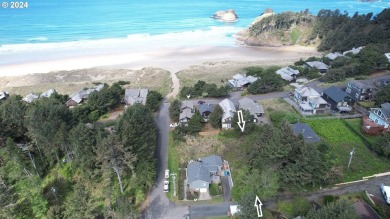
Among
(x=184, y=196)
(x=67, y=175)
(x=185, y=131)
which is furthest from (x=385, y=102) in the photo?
(x=67, y=175)

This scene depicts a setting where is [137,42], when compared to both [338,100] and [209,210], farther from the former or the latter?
[209,210]

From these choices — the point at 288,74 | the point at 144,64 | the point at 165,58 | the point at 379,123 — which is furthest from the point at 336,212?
the point at 165,58

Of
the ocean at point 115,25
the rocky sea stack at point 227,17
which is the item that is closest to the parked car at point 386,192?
the ocean at point 115,25

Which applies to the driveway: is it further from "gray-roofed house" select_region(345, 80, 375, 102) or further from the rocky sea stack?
the rocky sea stack

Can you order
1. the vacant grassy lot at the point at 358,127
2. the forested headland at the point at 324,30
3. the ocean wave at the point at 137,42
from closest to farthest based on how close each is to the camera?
the vacant grassy lot at the point at 358,127, the forested headland at the point at 324,30, the ocean wave at the point at 137,42

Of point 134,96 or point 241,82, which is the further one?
point 241,82

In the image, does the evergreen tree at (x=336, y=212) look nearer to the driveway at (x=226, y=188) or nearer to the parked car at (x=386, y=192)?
the parked car at (x=386, y=192)
